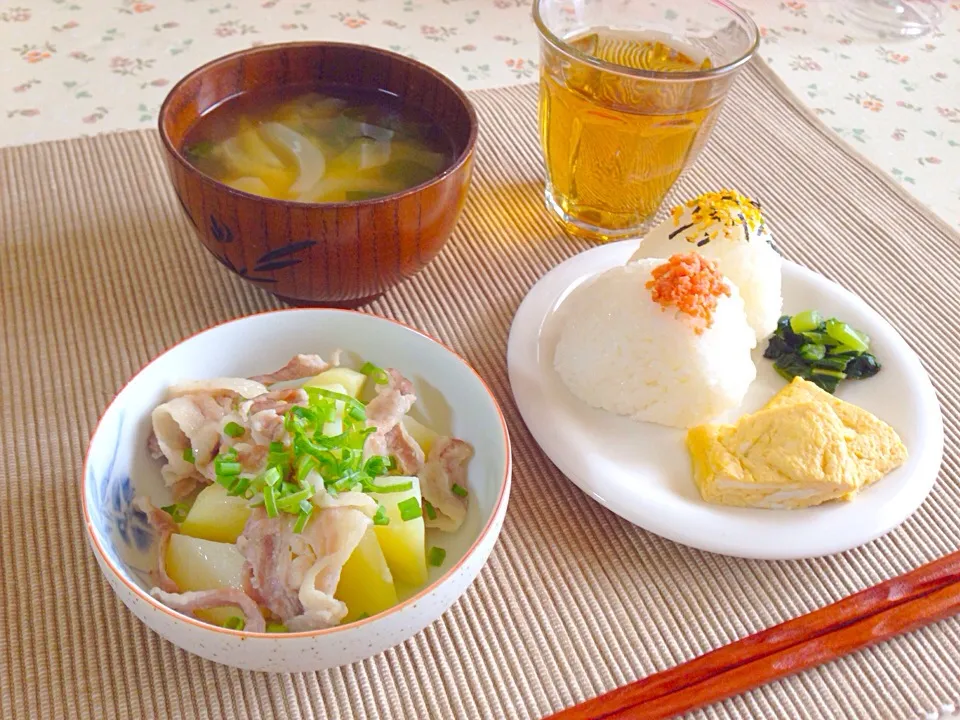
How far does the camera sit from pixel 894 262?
1544 mm

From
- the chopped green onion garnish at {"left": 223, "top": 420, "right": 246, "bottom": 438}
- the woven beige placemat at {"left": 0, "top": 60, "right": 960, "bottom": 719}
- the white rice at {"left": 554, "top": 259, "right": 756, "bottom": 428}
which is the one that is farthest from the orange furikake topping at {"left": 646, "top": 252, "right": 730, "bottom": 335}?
the chopped green onion garnish at {"left": 223, "top": 420, "right": 246, "bottom": 438}

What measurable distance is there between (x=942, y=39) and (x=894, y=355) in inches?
62.7

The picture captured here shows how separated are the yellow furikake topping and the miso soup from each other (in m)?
Answer: 0.38

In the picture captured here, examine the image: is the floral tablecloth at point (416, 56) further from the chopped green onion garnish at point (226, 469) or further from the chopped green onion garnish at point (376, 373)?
the chopped green onion garnish at point (226, 469)

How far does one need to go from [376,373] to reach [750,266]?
1.93 feet

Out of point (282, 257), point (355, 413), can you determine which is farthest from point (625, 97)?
point (355, 413)

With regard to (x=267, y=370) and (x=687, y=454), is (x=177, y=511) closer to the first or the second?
(x=267, y=370)

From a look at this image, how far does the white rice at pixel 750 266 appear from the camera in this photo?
127cm

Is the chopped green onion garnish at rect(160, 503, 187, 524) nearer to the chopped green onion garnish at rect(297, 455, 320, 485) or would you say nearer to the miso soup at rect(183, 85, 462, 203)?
the chopped green onion garnish at rect(297, 455, 320, 485)

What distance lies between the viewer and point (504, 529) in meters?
1.08

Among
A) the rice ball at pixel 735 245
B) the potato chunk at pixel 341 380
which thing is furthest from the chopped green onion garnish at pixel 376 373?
the rice ball at pixel 735 245

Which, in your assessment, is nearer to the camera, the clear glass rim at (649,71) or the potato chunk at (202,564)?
the potato chunk at (202,564)

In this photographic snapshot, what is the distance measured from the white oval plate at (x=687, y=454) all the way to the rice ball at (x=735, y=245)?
0.06m

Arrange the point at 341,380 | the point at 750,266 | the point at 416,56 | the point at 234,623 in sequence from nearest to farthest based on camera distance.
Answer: the point at 234,623, the point at 341,380, the point at 750,266, the point at 416,56
